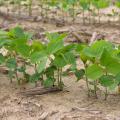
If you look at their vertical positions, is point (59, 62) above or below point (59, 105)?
above

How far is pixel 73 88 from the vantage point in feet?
12.1

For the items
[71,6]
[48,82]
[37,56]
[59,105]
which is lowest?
[59,105]

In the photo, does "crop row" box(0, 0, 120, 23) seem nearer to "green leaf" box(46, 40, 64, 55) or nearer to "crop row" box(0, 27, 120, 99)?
"crop row" box(0, 27, 120, 99)

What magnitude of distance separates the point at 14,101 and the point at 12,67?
0.25 m

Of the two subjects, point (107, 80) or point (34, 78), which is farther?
point (34, 78)

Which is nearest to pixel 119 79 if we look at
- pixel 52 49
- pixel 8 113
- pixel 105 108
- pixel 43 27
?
pixel 105 108

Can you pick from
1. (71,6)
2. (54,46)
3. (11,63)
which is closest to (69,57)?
(54,46)

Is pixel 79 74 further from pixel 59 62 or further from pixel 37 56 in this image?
pixel 37 56

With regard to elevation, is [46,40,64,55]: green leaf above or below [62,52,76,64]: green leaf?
above

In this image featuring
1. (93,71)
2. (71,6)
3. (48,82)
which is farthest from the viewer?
(71,6)

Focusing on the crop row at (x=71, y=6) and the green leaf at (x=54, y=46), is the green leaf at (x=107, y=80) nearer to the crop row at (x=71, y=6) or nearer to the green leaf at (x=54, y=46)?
the green leaf at (x=54, y=46)

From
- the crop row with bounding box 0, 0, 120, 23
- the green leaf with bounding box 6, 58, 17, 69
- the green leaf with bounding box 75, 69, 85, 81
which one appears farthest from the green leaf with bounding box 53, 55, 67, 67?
the crop row with bounding box 0, 0, 120, 23

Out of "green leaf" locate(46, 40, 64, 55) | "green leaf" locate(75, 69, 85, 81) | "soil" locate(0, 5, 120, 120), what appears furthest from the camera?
"green leaf" locate(75, 69, 85, 81)

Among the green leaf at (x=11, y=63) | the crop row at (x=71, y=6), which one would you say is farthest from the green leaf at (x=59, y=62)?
the crop row at (x=71, y=6)
